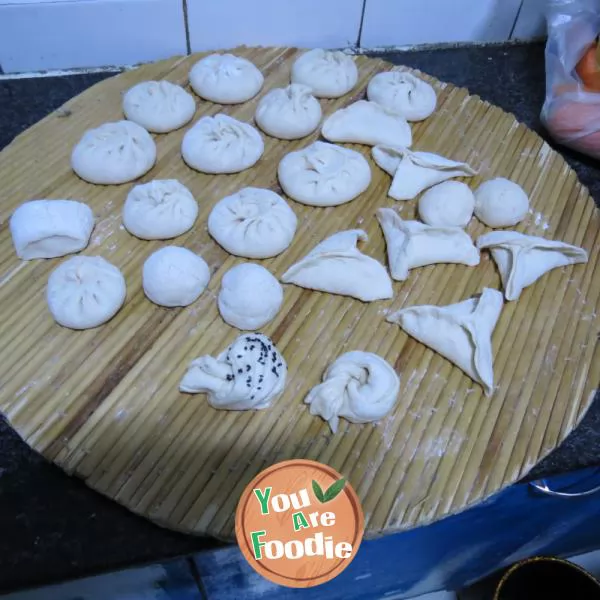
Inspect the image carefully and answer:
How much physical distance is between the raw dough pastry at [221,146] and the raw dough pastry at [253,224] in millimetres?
91

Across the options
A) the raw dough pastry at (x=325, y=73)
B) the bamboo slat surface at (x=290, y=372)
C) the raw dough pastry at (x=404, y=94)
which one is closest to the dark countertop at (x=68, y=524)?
the bamboo slat surface at (x=290, y=372)

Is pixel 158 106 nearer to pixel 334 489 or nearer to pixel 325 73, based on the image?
pixel 325 73

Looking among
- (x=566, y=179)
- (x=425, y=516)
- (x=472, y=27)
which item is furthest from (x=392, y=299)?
(x=472, y=27)

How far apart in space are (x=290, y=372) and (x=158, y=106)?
62 cm

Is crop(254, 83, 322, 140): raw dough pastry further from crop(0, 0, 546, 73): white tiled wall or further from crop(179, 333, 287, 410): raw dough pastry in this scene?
crop(179, 333, 287, 410): raw dough pastry

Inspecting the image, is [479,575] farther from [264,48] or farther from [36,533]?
[264,48]

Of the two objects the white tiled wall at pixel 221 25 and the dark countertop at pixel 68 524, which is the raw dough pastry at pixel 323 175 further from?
the dark countertop at pixel 68 524

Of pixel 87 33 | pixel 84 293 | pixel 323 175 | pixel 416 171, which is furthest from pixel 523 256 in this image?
pixel 87 33

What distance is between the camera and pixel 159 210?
3.33 feet

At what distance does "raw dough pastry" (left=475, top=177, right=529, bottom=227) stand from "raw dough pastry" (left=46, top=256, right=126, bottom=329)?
0.67m

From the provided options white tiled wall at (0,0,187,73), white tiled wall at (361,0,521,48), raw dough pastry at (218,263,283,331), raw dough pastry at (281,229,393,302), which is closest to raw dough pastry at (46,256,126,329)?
raw dough pastry at (218,263,283,331)

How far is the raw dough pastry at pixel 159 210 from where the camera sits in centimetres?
102

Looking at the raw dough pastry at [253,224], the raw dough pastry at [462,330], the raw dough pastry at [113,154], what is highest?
the raw dough pastry at [113,154]

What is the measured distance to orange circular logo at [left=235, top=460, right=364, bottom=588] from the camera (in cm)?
74
